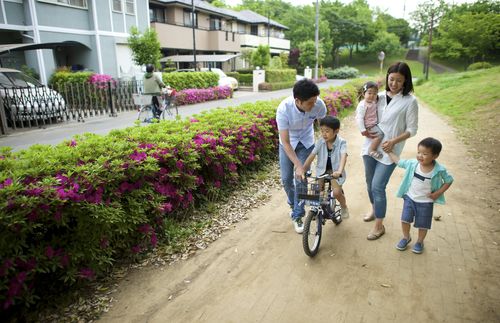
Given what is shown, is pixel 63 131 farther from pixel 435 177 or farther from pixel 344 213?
pixel 435 177

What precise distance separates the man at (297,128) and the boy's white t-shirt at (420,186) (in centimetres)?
111

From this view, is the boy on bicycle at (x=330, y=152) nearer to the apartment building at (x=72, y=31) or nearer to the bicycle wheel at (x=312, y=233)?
the bicycle wheel at (x=312, y=233)

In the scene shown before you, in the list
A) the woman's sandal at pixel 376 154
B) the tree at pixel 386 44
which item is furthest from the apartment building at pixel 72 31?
the tree at pixel 386 44

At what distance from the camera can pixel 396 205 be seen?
488 cm

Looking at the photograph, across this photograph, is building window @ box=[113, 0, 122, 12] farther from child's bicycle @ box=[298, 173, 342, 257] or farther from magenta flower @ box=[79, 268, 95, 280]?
magenta flower @ box=[79, 268, 95, 280]

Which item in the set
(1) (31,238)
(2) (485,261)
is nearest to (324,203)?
(2) (485,261)

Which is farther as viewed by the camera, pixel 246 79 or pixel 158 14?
pixel 246 79

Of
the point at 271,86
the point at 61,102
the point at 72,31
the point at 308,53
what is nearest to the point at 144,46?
the point at 72,31

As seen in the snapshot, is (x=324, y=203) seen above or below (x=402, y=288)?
above

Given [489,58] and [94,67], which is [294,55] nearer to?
[489,58]

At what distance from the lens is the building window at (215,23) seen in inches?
1365

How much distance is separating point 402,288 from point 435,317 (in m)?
0.38

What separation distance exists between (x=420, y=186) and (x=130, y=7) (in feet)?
72.9

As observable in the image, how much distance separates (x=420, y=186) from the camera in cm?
337
